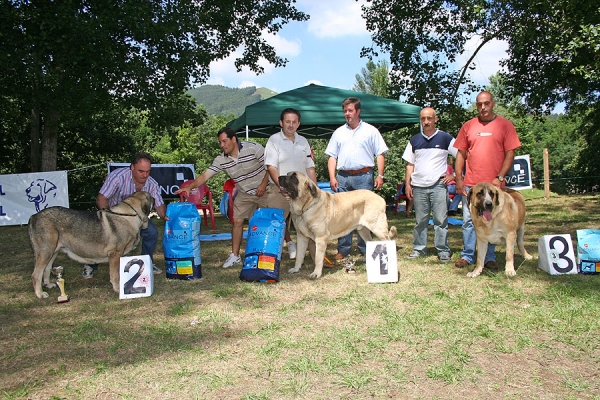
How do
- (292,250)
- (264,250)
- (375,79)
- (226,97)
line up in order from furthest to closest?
(226,97), (375,79), (292,250), (264,250)

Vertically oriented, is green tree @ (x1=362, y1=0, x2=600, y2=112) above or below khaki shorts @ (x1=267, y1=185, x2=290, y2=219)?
above

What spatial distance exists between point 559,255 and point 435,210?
146 centimetres

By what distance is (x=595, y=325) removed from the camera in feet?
10.9

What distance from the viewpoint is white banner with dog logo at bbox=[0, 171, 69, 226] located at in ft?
36.9

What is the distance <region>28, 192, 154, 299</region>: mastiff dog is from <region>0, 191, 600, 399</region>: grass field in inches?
13.8

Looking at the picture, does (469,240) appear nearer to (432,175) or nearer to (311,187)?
(432,175)

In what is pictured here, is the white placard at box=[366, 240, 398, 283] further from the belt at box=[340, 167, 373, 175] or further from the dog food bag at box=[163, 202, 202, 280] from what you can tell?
the dog food bag at box=[163, 202, 202, 280]

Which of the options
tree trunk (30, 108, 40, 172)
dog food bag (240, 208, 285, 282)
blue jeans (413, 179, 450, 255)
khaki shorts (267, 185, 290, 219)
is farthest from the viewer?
tree trunk (30, 108, 40, 172)

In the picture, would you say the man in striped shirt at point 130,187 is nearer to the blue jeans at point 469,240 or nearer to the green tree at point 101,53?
the blue jeans at point 469,240

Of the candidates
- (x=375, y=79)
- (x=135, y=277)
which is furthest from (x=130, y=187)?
(x=375, y=79)

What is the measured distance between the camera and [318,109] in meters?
9.77

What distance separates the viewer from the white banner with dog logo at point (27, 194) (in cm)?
1124

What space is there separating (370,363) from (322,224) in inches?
97.7

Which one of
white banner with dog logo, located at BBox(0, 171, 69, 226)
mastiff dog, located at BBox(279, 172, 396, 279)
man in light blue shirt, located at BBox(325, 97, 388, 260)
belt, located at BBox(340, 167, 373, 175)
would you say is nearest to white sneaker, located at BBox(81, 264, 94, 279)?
mastiff dog, located at BBox(279, 172, 396, 279)
